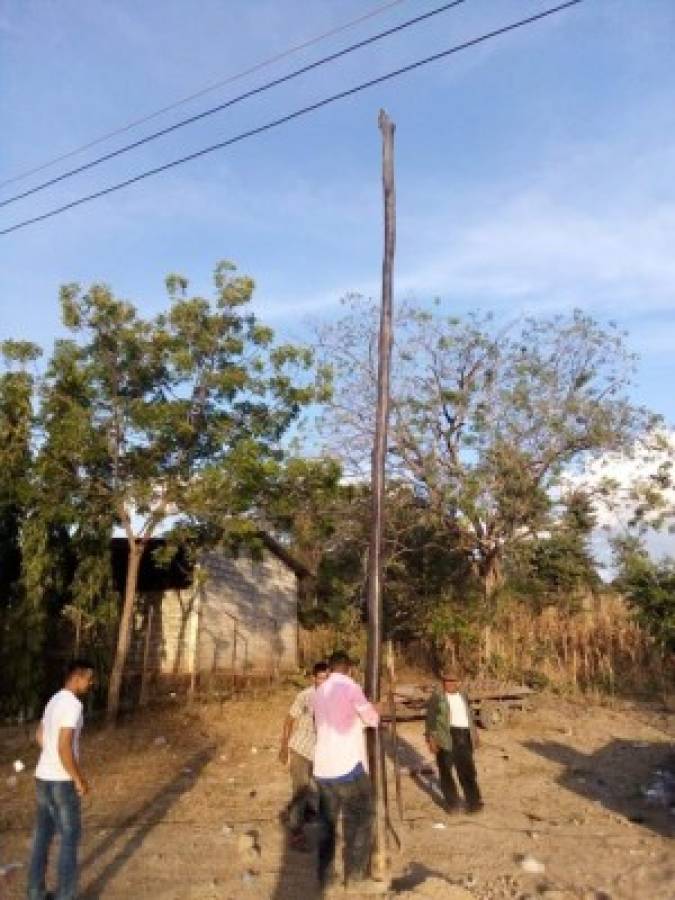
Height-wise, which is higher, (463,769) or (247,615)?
(247,615)

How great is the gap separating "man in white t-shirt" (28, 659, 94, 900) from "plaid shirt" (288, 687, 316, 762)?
2885 mm

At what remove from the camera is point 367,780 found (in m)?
6.27

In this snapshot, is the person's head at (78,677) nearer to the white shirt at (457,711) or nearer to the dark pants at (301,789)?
the dark pants at (301,789)

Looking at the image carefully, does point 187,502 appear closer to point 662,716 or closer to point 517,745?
point 517,745

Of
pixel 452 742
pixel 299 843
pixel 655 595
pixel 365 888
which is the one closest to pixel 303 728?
pixel 299 843

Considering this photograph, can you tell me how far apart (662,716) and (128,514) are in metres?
10.1

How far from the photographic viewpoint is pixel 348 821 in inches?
246

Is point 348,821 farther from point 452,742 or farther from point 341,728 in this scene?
point 452,742

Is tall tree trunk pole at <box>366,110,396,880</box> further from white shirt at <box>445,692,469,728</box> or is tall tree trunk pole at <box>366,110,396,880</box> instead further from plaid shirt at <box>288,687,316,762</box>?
white shirt at <box>445,692,469,728</box>

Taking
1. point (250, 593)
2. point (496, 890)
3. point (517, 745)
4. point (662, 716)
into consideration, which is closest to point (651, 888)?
point (496, 890)

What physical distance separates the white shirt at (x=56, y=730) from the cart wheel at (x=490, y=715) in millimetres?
9973

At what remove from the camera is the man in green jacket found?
9516 millimetres

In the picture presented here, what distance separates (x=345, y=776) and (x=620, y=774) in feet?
22.4

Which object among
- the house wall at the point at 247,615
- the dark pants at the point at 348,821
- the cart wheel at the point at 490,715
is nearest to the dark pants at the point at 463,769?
the dark pants at the point at 348,821
